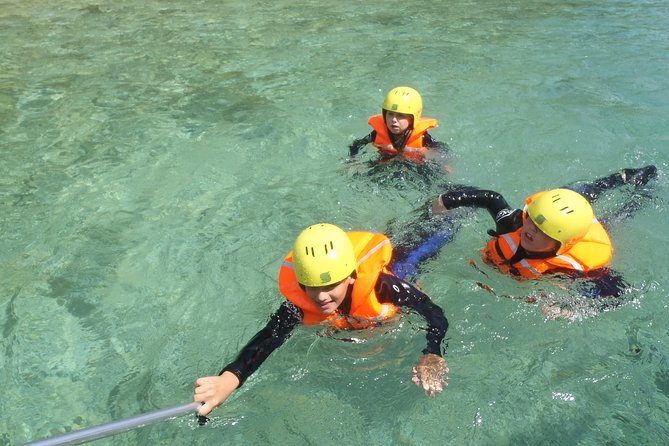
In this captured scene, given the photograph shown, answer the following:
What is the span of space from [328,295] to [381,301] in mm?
509

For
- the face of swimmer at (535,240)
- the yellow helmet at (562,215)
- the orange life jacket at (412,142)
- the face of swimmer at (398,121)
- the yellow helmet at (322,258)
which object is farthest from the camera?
the orange life jacket at (412,142)

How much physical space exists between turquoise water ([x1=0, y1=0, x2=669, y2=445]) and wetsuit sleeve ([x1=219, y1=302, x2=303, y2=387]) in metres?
0.44

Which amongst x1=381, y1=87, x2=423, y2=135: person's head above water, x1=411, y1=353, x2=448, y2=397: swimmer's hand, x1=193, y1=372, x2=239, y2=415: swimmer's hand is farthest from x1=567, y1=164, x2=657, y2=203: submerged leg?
x1=193, y1=372, x2=239, y2=415: swimmer's hand

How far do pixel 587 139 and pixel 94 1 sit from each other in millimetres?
12590

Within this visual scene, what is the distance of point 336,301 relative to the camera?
11.5 ft

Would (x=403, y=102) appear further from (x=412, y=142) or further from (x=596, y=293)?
(x=596, y=293)

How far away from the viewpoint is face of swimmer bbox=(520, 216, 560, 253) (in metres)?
4.09

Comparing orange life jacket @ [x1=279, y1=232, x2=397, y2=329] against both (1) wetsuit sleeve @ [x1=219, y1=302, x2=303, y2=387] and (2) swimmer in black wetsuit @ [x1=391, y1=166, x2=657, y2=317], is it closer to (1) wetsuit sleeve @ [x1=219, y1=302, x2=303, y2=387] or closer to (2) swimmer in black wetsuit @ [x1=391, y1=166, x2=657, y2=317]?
(1) wetsuit sleeve @ [x1=219, y1=302, x2=303, y2=387]

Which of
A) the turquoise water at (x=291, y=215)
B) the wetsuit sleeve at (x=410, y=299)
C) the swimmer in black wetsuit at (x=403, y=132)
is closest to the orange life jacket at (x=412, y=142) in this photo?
the swimmer in black wetsuit at (x=403, y=132)

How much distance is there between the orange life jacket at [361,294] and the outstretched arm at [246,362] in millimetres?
127

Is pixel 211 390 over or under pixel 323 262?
under

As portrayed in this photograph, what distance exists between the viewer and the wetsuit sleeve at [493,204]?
459 cm

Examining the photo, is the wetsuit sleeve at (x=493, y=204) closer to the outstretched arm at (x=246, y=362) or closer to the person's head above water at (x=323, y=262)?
the person's head above water at (x=323, y=262)

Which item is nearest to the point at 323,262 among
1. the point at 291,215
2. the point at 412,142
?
the point at 291,215
